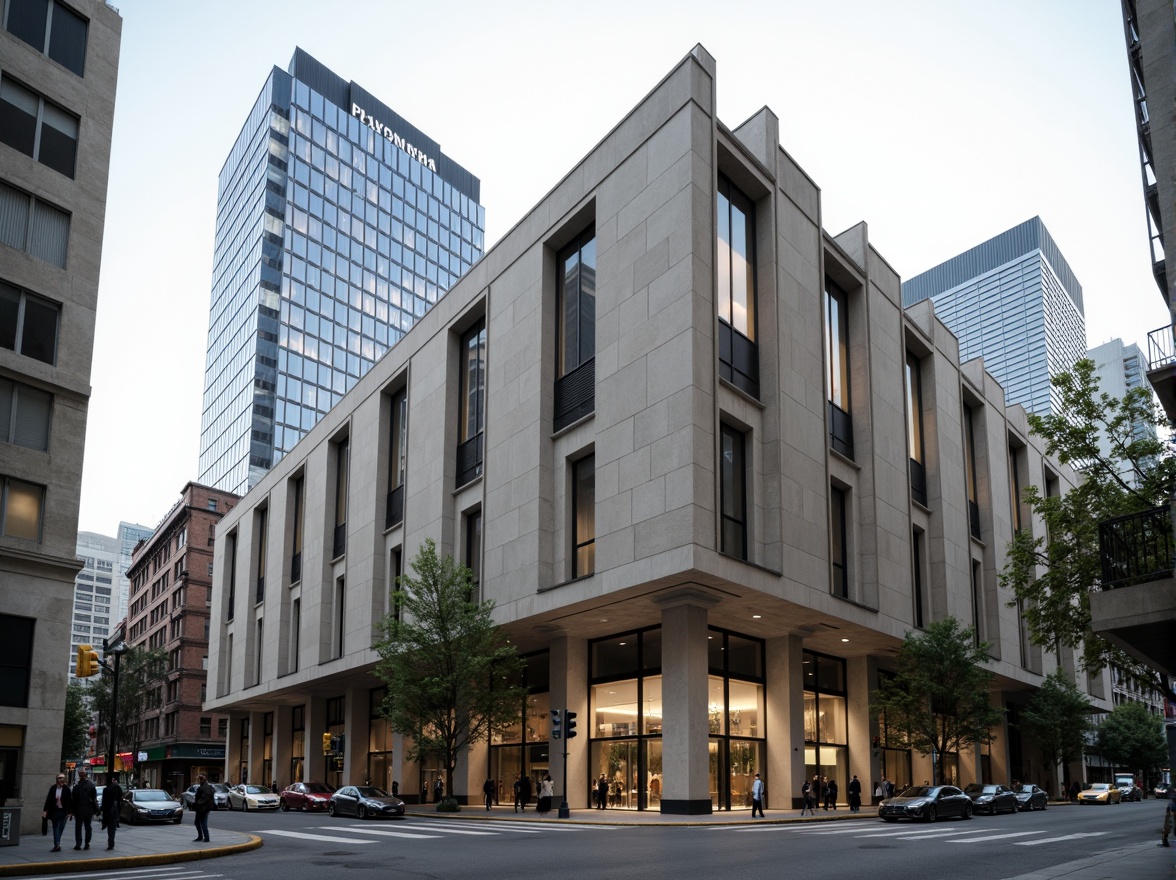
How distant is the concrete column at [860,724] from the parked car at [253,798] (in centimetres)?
2718

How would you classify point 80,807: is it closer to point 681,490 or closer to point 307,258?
point 681,490

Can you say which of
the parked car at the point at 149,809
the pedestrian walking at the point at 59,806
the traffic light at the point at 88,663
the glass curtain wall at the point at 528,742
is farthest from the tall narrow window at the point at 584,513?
the pedestrian walking at the point at 59,806

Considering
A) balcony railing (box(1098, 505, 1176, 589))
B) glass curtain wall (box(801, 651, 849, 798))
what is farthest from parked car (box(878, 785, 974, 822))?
balcony railing (box(1098, 505, 1176, 589))

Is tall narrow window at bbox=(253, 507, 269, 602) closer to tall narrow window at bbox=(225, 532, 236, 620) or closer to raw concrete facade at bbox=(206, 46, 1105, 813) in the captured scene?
tall narrow window at bbox=(225, 532, 236, 620)

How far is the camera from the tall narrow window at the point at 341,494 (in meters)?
57.7

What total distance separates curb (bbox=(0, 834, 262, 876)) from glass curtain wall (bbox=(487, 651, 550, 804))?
1812cm

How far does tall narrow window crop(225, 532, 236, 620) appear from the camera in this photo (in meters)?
77.0

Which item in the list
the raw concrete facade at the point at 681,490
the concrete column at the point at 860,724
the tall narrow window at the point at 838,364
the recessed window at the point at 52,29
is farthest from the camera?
the concrete column at the point at 860,724

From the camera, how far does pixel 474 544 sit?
4469 cm

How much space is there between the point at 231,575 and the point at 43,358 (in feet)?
180

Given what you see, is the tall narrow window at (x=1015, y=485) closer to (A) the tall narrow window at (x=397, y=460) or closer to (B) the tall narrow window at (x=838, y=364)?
(B) the tall narrow window at (x=838, y=364)

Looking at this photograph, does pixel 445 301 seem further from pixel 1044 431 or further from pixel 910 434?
pixel 1044 431

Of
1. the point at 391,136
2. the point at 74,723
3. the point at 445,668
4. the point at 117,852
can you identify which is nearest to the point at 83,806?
the point at 117,852

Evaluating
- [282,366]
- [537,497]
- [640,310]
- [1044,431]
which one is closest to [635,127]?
[640,310]
